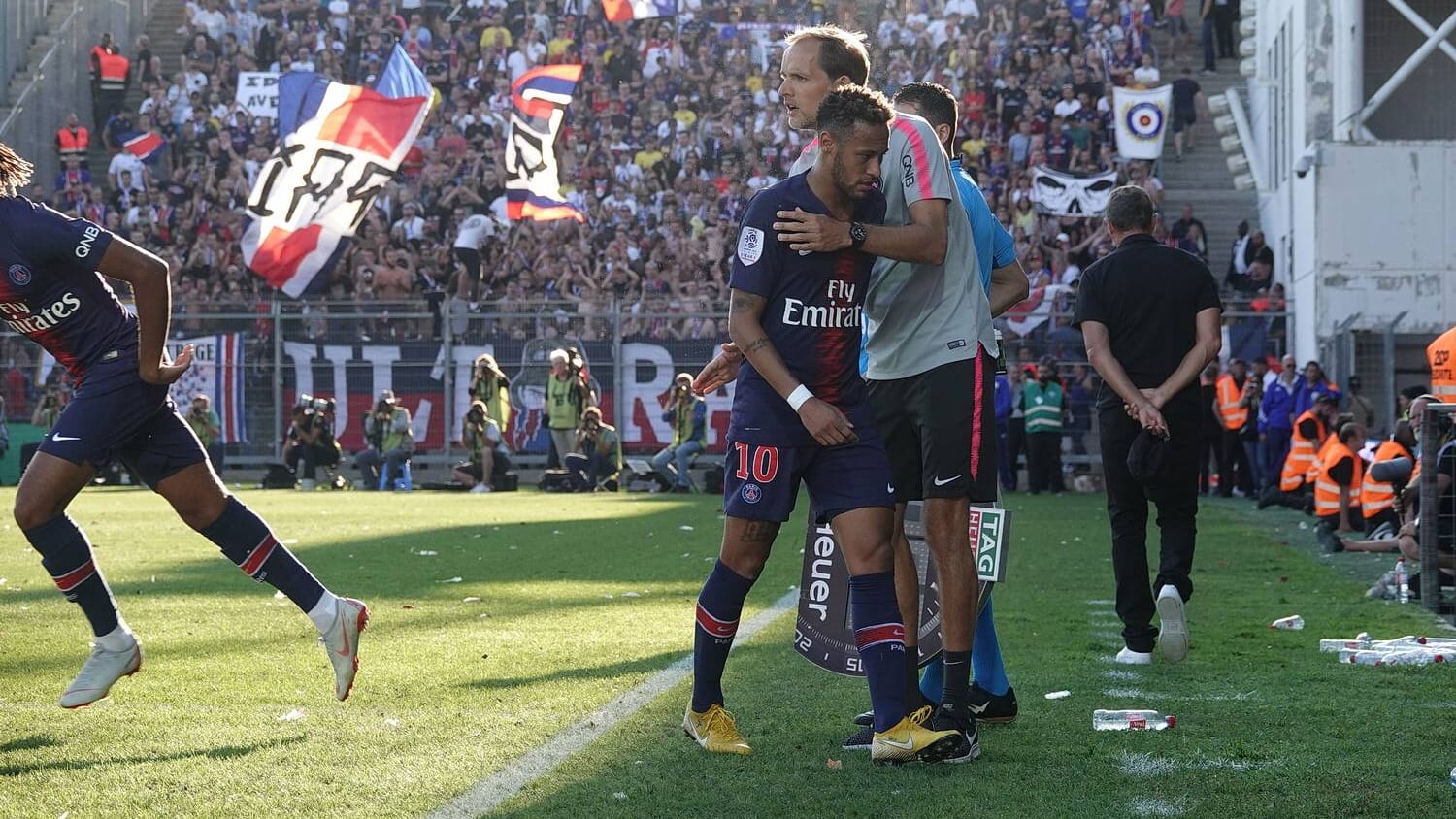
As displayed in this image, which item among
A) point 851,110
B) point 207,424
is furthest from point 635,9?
point 851,110

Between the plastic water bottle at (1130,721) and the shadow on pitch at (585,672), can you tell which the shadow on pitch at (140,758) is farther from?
the plastic water bottle at (1130,721)

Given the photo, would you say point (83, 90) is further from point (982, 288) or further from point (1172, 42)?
point (982, 288)

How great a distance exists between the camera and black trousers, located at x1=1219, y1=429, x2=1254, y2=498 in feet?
74.7

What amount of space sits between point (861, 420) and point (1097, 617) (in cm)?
413

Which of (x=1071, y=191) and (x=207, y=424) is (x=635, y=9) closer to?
(x=1071, y=191)

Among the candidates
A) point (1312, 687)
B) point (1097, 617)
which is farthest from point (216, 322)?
point (1312, 687)

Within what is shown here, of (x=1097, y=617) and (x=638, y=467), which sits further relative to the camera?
(x=638, y=467)

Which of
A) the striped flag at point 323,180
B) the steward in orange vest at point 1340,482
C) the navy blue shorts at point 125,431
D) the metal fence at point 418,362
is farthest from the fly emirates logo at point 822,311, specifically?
the striped flag at point 323,180

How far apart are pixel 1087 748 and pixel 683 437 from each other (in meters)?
19.7

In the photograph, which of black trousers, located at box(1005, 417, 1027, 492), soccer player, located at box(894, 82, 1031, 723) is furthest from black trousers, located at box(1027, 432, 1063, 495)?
soccer player, located at box(894, 82, 1031, 723)

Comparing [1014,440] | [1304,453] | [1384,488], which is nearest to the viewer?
[1384,488]

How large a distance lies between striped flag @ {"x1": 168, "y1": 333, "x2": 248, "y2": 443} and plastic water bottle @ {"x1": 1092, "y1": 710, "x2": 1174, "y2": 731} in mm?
23365

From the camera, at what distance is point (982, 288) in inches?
220

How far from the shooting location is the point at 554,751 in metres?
5.12
